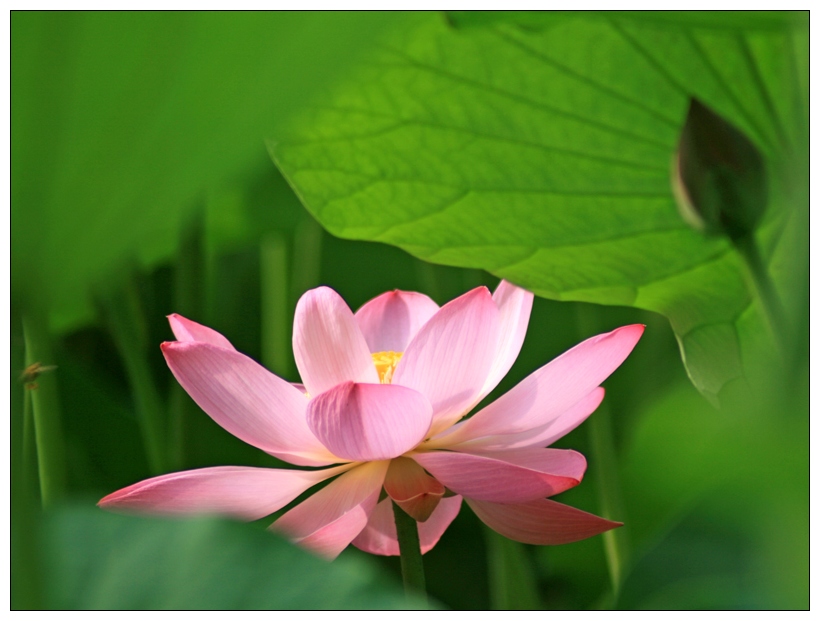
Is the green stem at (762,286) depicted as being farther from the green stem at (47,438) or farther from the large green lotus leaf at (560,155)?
the green stem at (47,438)

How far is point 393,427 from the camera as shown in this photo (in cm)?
31

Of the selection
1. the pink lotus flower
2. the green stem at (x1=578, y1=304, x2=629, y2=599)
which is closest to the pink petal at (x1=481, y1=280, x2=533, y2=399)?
the pink lotus flower

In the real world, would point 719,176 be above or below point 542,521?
above

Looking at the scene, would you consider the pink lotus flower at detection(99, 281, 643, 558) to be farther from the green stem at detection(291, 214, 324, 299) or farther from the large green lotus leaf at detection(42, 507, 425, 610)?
the green stem at detection(291, 214, 324, 299)

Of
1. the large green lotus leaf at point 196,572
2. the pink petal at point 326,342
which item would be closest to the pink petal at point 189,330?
the pink petal at point 326,342

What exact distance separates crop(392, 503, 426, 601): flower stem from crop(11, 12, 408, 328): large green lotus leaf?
0.22m

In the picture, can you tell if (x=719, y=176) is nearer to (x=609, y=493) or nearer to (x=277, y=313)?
(x=609, y=493)

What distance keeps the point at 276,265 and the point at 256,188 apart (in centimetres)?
8

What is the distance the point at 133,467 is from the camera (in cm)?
58

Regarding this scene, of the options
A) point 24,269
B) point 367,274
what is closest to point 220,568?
point 24,269

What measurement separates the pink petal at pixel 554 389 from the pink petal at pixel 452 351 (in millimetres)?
16

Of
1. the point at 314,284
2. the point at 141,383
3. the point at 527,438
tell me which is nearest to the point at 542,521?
the point at 527,438

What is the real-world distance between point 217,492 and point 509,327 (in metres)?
0.15

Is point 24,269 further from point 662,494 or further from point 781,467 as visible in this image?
point 662,494
